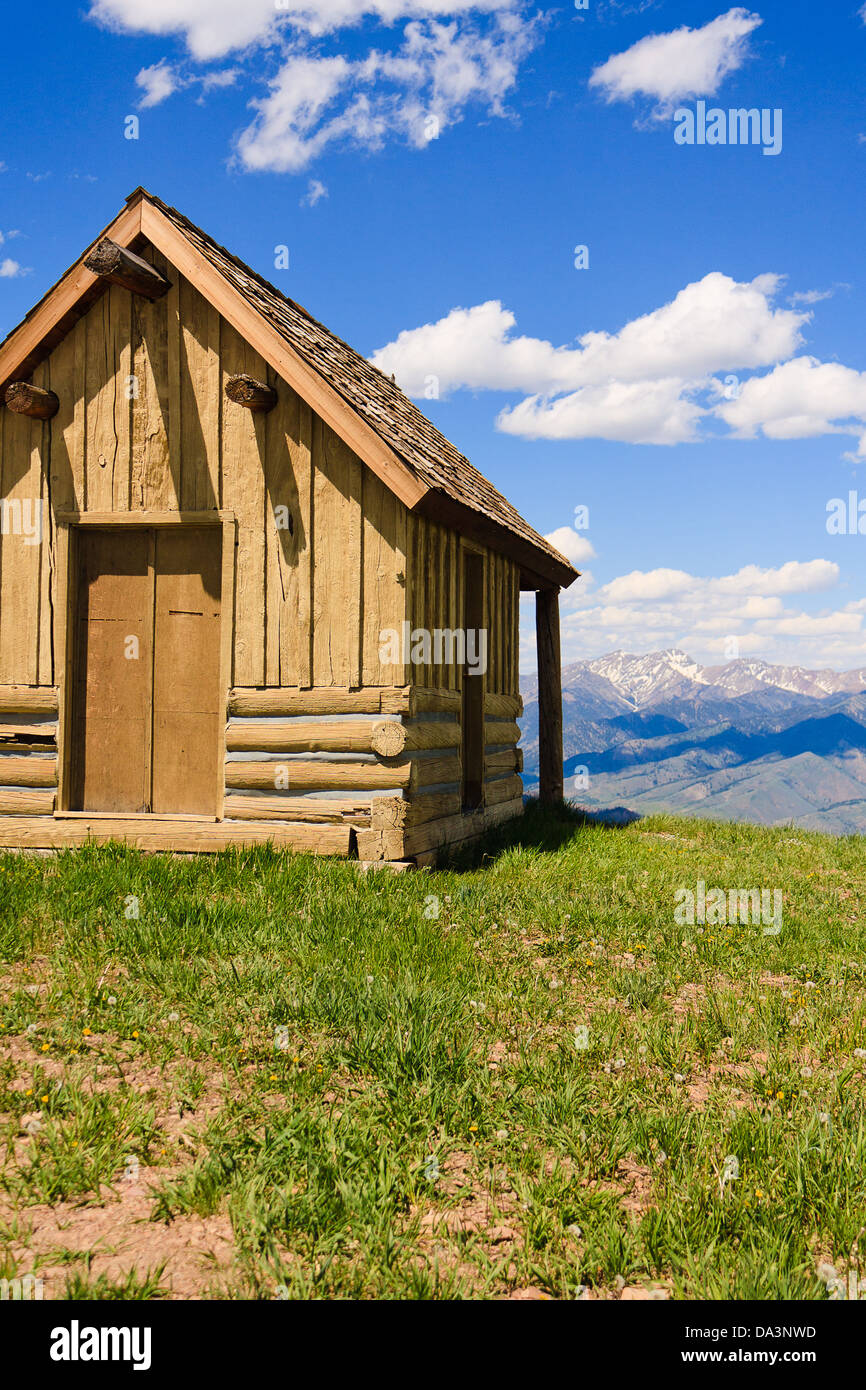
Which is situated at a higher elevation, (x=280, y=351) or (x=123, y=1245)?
(x=280, y=351)

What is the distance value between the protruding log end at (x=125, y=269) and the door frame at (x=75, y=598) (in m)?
2.08

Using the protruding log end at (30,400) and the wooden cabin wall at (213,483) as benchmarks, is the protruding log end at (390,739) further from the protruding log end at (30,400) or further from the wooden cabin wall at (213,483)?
the protruding log end at (30,400)

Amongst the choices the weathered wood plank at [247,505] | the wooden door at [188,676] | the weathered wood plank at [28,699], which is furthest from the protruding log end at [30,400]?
the weathered wood plank at [28,699]

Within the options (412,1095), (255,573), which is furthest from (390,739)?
(412,1095)

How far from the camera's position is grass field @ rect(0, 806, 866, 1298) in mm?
3023

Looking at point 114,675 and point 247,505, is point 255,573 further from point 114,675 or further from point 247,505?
point 114,675

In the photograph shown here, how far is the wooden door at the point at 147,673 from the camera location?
902cm

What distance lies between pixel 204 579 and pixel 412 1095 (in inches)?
242

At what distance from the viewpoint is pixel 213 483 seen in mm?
8883

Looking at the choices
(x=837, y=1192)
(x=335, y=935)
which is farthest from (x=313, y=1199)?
(x=335, y=935)

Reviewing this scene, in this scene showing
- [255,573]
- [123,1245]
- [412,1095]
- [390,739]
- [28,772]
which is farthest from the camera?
[28,772]

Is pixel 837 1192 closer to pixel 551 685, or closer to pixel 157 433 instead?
pixel 157 433

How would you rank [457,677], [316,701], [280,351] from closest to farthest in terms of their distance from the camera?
[280,351]
[316,701]
[457,677]
